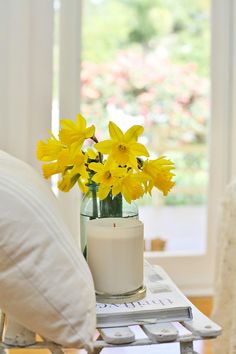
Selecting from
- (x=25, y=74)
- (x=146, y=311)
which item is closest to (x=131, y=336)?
(x=146, y=311)

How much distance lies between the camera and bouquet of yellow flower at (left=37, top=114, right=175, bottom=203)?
39.6 inches

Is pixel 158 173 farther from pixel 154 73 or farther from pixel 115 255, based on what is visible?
pixel 154 73

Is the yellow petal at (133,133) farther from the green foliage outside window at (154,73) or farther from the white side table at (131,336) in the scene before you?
the green foliage outside window at (154,73)

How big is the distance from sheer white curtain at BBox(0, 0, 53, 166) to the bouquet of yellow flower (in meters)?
1.21

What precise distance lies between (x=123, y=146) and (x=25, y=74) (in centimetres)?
134

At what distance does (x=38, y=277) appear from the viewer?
32.6 inches

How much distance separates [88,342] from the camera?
83 cm

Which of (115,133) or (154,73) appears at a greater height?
(154,73)

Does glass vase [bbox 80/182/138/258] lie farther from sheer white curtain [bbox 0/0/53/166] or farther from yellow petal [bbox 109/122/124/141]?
sheer white curtain [bbox 0/0/53/166]

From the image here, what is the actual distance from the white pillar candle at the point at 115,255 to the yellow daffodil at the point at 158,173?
8 centimetres

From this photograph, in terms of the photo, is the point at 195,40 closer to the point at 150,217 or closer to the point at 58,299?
the point at 150,217

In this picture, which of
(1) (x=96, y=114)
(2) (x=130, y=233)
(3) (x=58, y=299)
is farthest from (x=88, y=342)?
(1) (x=96, y=114)

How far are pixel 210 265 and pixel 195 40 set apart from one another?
1.24 meters

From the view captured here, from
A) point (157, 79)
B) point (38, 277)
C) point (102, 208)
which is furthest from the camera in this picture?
point (157, 79)
